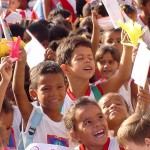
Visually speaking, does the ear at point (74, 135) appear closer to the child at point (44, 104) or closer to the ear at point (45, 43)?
the child at point (44, 104)

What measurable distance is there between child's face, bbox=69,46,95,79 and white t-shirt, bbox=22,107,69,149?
663mm

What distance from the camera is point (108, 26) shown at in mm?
7926

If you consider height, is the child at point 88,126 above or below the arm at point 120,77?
below

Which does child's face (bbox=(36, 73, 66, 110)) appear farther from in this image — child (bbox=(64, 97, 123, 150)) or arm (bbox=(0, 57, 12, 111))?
arm (bbox=(0, 57, 12, 111))

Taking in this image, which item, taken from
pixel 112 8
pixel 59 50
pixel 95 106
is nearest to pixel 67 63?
pixel 59 50

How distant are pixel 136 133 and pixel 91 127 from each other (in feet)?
2.38

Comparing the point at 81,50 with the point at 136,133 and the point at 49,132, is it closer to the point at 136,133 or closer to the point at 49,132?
the point at 49,132

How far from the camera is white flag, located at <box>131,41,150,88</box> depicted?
502cm

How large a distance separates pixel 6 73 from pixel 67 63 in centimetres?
130

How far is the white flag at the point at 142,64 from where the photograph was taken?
5016mm

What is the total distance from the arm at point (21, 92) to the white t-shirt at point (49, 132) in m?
0.05

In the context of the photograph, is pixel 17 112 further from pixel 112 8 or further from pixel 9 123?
pixel 112 8

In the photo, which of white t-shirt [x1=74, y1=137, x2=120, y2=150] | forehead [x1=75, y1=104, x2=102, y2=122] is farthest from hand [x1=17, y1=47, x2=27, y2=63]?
white t-shirt [x1=74, y1=137, x2=120, y2=150]

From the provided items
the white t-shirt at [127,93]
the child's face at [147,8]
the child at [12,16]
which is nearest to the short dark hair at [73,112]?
the white t-shirt at [127,93]
